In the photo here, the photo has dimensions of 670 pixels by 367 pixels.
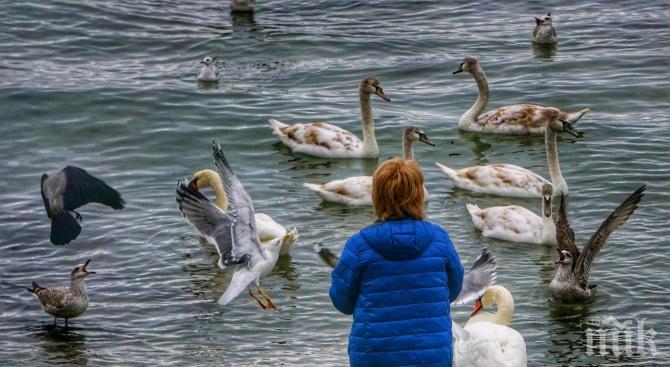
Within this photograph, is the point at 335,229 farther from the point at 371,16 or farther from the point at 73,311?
the point at 371,16

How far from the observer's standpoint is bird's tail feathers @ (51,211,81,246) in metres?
11.8

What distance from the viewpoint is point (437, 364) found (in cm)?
628

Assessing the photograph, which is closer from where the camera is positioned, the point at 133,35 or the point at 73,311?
the point at 73,311

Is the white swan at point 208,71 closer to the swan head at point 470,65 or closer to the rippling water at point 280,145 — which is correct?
the rippling water at point 280,145

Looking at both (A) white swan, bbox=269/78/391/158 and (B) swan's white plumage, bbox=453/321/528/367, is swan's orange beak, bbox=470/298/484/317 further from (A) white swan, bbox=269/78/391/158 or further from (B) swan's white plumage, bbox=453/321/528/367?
(A) white swan, bbox=269/78/391/158

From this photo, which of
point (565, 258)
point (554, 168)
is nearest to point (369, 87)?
point (554, 168)

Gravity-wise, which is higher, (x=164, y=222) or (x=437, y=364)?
(x=437, y=364)

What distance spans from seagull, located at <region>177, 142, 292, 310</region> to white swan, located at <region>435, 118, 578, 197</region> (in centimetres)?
387

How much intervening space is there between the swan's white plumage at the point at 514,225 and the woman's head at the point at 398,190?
663 cm

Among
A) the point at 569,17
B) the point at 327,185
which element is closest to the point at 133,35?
the point at 569,17

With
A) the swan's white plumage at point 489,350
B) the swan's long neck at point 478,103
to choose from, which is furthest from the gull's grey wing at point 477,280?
the swan's long neck at point 478,103

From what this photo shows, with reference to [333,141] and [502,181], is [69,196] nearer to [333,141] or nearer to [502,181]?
[502,181]

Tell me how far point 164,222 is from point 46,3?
12548mm

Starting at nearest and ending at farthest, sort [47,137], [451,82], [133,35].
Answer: [47,137], [451,82], [133,35]
